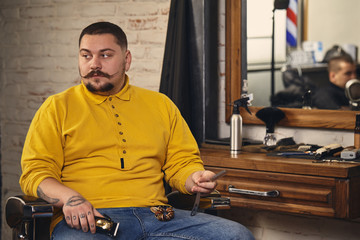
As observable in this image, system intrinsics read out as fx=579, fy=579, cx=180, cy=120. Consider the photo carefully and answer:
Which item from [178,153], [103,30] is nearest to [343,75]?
[178,153]

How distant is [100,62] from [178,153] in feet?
1.63

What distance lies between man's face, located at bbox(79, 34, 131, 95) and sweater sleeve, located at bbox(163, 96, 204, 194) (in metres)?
0.30

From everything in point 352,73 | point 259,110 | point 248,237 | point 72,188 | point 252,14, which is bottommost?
point 248,237

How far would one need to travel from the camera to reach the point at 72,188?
7.11 feet

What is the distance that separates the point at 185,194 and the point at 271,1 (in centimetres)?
127

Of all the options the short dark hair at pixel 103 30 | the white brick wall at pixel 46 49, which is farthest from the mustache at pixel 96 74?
the white brick wall at pixel 46 49

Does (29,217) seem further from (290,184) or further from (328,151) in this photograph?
(328,151)

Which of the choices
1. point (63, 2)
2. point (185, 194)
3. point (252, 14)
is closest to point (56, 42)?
point (63, 2)

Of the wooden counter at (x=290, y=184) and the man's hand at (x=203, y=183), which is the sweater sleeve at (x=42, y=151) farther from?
the wooden counter at (x=290, y=184)

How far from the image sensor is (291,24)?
116 inches

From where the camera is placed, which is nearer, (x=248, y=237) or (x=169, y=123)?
(x=248, y=237)

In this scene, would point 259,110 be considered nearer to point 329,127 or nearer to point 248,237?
point 329,127

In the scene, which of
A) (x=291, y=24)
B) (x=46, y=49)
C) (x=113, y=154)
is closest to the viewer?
(x=113, y=154)

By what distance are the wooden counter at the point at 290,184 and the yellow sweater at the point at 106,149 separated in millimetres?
337
